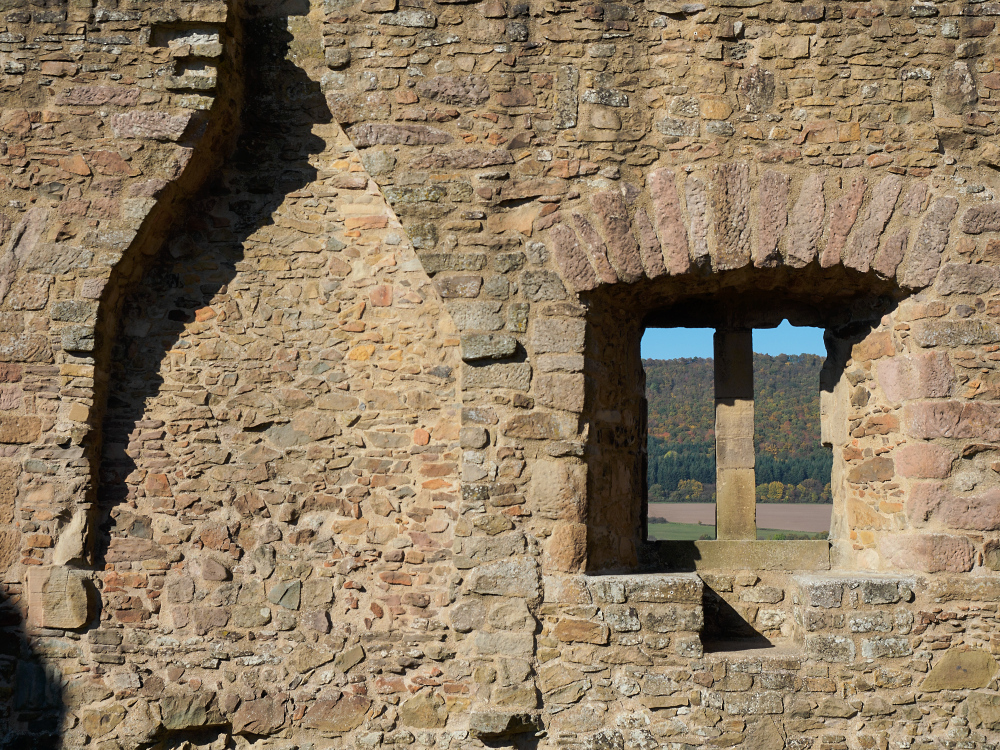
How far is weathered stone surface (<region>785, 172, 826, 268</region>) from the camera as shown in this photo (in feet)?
14.8

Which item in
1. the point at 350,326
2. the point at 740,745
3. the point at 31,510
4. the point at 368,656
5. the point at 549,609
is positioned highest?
the point at 350,326

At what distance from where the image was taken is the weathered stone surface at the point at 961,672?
4.34m

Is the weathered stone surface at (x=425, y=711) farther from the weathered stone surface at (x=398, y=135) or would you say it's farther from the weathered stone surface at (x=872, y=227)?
the weathered stone surface at (x=872, y=227)

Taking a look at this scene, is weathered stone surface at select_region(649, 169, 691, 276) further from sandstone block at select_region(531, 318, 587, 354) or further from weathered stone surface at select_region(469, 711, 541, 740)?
weathered stone surface at select_region(469, 711, 541, 740)

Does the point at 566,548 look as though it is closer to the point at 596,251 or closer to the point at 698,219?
the point at 596,251

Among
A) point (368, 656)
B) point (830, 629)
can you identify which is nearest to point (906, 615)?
point (830, 629)

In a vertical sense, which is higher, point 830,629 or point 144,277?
point 144,277

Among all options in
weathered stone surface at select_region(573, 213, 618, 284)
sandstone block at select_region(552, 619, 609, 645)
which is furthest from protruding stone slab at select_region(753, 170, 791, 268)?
sandstone block at select_region(552, 619, 609, 645)

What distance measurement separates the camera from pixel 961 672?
14.3 feet

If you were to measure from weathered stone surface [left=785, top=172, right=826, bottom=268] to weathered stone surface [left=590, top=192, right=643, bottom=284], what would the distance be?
2.70ft

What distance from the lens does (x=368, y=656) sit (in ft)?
15.2

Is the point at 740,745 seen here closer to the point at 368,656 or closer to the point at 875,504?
the point at 875,504

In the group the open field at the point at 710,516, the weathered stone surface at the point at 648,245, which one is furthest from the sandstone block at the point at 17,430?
the open field at the point at 710,516

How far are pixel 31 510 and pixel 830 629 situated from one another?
14.0ft
